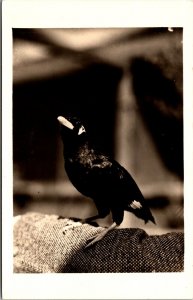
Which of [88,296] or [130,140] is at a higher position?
[130,140]

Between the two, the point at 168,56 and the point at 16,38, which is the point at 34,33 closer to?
the point at 16,38

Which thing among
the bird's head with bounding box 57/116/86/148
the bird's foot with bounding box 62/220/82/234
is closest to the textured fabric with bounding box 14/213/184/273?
the bird's foot with bounding box 62/220/82/234

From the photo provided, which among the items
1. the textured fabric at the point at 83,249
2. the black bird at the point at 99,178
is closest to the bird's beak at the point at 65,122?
the black bird at the point at 99,178

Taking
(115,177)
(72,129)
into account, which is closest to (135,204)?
(115,177)

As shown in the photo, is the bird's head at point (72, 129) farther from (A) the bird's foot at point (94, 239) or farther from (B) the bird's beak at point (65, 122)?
(A) the bird's foot at point (94, 239)

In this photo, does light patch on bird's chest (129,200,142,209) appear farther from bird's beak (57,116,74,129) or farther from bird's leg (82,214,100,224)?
bird's beak (57,116,74,129)
